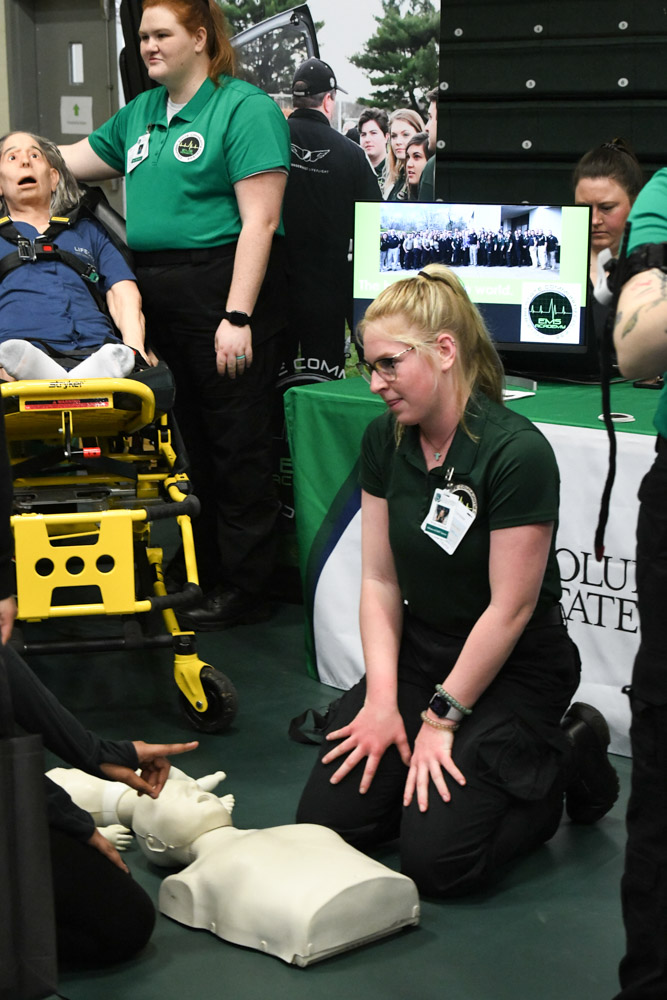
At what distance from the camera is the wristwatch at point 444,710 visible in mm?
2244

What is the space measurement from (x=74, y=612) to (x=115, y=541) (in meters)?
0.18

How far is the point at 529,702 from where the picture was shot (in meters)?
2.29

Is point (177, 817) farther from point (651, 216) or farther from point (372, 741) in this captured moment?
point (651, 216)

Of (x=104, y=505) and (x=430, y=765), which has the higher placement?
(x=104, y=505)

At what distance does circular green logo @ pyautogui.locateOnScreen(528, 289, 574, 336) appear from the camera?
10.1ft

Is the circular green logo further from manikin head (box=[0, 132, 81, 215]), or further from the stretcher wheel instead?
manikin head (box=[0, 132, 81, 215])

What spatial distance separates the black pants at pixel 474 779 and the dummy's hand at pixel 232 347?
1248 mm

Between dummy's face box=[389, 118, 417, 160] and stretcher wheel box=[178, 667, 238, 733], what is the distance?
1953mm

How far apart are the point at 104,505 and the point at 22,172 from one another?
118cm

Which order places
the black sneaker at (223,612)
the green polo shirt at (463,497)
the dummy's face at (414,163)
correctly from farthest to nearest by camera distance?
the dummy's face at (414,163), the black sneaker at (223,612), the green polo shirt at (463,497)

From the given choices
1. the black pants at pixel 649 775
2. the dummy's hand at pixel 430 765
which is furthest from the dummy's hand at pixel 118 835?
the black pants at pixel 649 775

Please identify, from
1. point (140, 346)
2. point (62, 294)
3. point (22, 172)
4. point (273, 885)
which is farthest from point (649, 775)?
point (22, 172)

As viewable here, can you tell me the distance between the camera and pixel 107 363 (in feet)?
10.0

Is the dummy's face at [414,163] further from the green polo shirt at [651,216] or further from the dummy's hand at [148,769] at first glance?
the green polo shirt at [651,216]
